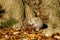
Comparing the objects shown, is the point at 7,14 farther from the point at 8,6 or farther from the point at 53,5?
the point at 53,5

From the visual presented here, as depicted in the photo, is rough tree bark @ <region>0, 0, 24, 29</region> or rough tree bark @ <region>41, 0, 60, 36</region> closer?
rough tree bark @ <region>0, 0, 24, 29</region>

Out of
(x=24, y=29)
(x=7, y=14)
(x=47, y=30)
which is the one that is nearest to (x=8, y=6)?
(x=7, y=14)

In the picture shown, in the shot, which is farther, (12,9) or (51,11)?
(51,11)

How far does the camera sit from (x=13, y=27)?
823 cm

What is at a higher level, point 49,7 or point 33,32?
point 49,7

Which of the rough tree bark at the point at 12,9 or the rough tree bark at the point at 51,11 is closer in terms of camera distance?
the rough tree bark at the point at 12,9

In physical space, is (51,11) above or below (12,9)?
below

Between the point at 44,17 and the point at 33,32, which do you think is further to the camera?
the point at 44,17

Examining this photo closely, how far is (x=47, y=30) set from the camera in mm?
8070

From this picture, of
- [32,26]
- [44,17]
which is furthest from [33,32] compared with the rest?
[44,17]

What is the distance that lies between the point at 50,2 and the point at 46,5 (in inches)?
6.8

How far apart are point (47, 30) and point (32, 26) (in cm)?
52

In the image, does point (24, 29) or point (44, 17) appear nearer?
point (24, 29)

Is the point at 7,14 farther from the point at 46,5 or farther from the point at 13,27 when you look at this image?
the point at 46,5
